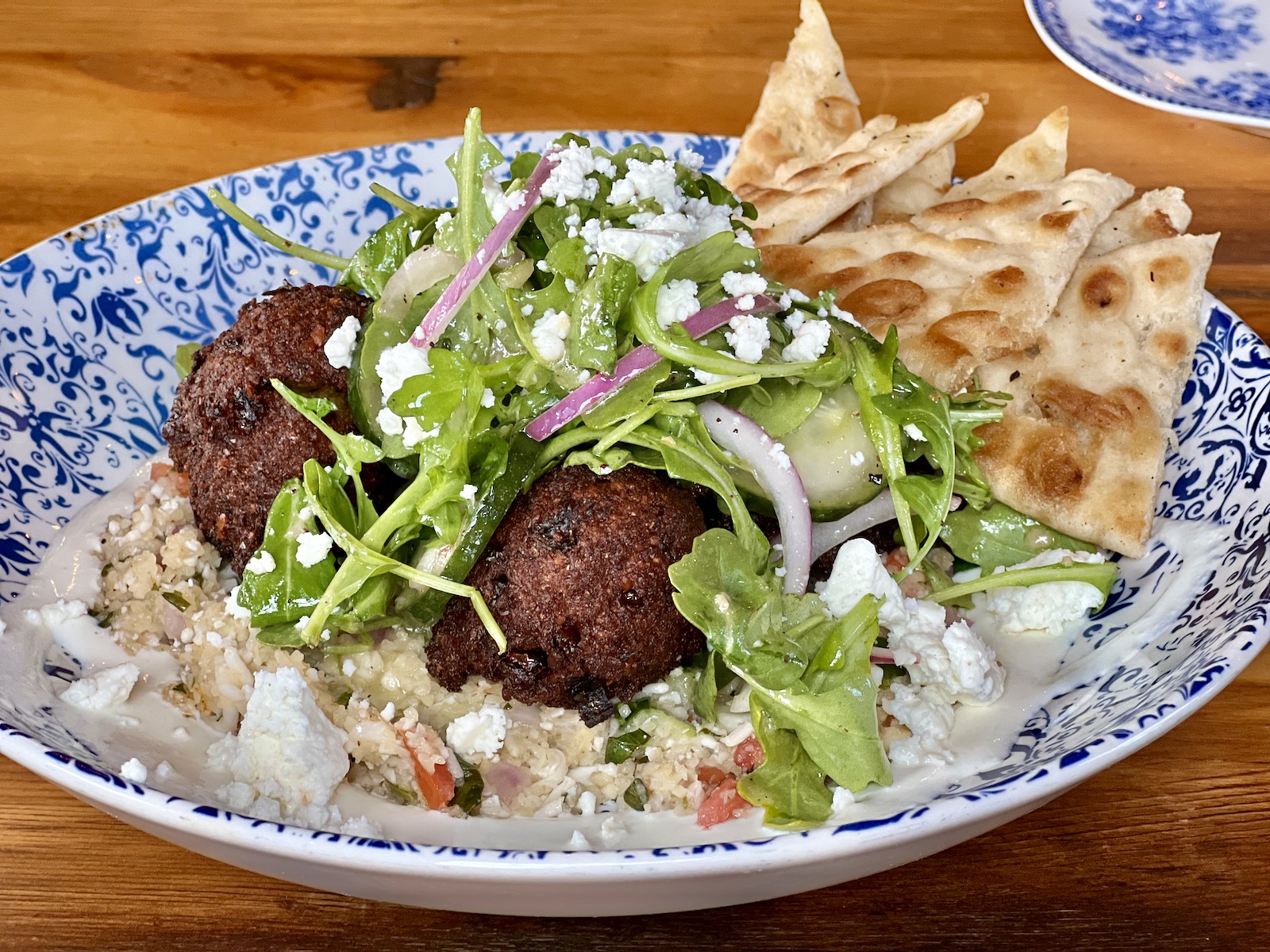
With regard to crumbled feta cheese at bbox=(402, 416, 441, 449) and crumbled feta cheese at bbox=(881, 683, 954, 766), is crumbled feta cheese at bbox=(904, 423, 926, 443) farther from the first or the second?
crumbled feta cheese at bbox=(402, 416, 441, 449)

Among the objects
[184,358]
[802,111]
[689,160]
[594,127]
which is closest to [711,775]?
[689,160]

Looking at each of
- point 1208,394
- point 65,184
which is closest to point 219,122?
point 65,184

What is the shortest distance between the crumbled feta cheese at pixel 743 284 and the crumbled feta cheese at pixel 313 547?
840 millimetres

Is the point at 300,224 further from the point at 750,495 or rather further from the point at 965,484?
the point at 965,484

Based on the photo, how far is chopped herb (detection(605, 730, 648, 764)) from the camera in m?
2.12

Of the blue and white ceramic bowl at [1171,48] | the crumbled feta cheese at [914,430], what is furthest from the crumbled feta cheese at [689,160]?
the blue and white ceramic bowl at [1171,48]

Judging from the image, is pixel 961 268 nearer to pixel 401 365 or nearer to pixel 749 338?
pixel 749 338

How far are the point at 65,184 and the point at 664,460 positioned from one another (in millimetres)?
2695

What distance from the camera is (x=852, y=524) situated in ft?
7.55

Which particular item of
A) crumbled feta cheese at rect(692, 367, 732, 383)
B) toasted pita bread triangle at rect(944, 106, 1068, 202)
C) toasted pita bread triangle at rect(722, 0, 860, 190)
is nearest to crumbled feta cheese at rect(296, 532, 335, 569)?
crumbled feta cheese at rect(692, 367, 732, 383)

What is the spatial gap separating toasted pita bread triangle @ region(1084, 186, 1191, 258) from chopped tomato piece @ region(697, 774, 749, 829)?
1587mm

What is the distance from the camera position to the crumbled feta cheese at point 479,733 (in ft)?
6.81

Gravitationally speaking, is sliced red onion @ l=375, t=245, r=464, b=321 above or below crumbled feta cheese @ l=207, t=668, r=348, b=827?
above

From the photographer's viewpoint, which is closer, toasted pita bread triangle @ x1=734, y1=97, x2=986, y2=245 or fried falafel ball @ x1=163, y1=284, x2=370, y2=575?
fried falafel ball @ x1=163, y1=284, x2=370, y2=575
